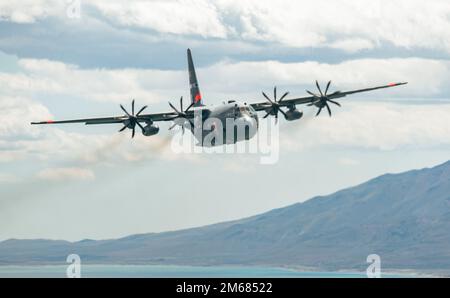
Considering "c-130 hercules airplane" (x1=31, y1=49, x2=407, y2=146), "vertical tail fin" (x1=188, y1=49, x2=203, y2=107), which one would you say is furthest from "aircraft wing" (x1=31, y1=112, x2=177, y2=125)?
"vertical tail fin" (x1=188, y1=49, x2=203, y2=107)

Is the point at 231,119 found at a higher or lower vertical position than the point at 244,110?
lower

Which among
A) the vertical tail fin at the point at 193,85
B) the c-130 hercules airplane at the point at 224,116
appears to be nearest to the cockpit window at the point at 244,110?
the c-130 hercules airplane at the point at 224,116

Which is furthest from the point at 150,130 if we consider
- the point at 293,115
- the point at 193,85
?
the point at 193,85

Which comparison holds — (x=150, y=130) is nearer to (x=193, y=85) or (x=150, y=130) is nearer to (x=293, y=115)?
(x=293, y=115)

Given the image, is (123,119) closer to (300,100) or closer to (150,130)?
(150,130)

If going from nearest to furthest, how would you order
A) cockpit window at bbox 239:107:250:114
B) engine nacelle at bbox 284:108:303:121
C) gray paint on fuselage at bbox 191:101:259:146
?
gray paint on fuselage at bbox 191:101:259:146, cockpit window at bbox 239:107:250:114, engine nacelle at bbox 284:108:303:121

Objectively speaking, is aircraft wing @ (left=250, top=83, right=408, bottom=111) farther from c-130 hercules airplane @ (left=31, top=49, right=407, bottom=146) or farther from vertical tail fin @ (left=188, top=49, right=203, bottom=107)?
vertical tail fin @ (left=188, top=49, right=203, bottom=107)

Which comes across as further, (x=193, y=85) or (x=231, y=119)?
(x=193, y=85)

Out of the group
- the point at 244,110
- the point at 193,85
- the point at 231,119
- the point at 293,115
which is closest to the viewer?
the point at 231,119

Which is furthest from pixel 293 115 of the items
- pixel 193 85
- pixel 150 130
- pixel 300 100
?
pixel 193 85

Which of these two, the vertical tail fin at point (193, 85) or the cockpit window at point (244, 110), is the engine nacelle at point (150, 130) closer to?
the cockpit window at point (244, 110)

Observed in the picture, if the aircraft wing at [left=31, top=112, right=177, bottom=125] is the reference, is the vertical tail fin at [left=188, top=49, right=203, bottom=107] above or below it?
above

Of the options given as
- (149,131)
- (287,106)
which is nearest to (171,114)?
(149,131)

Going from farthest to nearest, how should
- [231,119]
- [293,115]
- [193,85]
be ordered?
[193,85] < [293,115] < [231,119]
